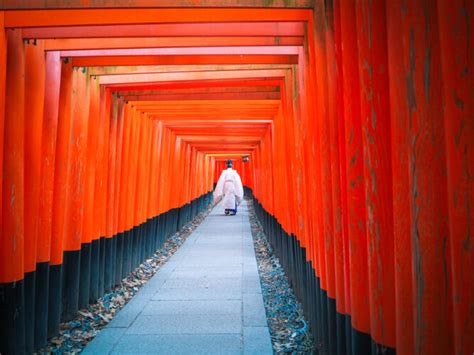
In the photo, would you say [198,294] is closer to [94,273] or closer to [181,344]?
[94,273]

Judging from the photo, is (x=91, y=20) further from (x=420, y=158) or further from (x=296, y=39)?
(x=420, y=158)

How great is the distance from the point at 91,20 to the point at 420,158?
98.2 inches

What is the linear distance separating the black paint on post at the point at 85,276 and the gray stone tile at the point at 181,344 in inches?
39.6

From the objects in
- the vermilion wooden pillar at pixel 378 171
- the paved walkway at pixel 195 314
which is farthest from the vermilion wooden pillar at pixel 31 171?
the vermilion wooden pillar at pixel 378 171

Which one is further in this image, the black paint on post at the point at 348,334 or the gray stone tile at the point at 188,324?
the gray stone tile at the point at 188,324

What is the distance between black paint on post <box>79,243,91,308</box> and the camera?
176 inches

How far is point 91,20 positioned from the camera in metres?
2.84

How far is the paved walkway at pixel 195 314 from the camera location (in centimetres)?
357

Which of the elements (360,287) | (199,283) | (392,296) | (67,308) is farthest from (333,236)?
(199,283)

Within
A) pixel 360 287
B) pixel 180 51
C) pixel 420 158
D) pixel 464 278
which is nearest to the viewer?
pixel 464 278

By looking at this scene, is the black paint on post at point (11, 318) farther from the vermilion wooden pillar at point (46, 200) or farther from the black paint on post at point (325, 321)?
the black paint on post at point (325, 321)

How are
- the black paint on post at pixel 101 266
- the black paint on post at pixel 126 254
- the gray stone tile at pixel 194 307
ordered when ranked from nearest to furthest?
the gray stone tile at pixel 194 307, the black paint on post at pixel 101 266, the black paint on post at pixel 126 254

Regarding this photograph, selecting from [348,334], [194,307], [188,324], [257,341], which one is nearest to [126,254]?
[194,307]

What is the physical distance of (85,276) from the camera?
4531 mm
